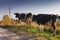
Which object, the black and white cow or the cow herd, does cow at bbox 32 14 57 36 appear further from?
the black and white cow

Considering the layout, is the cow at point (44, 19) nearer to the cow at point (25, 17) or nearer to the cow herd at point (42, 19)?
the cow herd at point (42, 19)

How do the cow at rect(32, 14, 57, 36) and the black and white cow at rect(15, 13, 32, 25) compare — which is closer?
the cow at rect(32, 14, 57, 36)

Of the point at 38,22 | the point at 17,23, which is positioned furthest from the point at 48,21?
the point at 17,23

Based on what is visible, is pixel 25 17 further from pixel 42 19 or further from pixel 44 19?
pixel 44 19

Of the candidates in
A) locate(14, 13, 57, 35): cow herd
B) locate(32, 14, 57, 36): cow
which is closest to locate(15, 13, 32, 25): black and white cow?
locate(14, 13, 57, 35): cow herd

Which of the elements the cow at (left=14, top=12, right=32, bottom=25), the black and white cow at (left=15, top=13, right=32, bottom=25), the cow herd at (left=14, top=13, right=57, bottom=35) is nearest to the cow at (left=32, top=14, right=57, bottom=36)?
the cow herd at (left=14, top=13, right=57, bottom=35)

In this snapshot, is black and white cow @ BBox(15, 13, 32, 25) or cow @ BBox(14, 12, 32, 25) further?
black and white cow @ BBox(15, 13, 32, 25)

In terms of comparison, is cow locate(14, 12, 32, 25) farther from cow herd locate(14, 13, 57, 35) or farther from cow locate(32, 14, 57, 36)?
cow locate(32, 14, 57, 36)

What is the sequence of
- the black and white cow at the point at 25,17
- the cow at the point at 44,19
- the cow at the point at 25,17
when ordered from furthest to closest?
the black and white cow at the point at 25,17 → the cow at the point at 25,17 → the cow at the point at 44,19

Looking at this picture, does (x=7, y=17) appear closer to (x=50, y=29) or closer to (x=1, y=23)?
(x=1, y=23)

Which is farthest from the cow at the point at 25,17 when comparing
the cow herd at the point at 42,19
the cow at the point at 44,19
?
the cow at the point at 44,19

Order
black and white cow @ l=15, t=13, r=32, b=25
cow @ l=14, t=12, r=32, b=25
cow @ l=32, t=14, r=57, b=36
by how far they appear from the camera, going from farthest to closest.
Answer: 1. black and white cow @ l=15, t=13, r=32, b=25
2. cow @ l=14, t=12, r=32, b=25
3. cow @ l=32, t=14, r=57, b=36

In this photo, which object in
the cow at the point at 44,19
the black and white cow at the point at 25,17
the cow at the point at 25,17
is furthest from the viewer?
the black and white cow at the point at 25,17

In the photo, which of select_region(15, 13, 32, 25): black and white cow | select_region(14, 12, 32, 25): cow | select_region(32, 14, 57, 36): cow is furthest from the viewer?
select_region(15, 13, 32, 25): black and white cow
